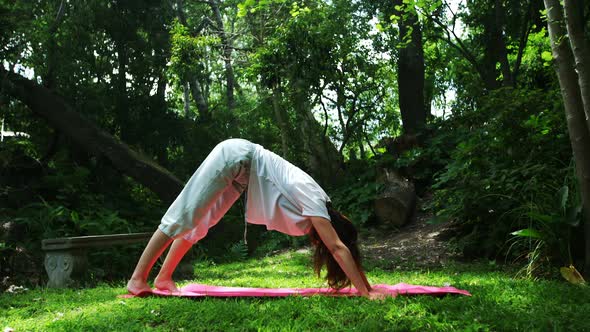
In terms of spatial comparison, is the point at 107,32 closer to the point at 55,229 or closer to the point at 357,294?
the point at 55,229

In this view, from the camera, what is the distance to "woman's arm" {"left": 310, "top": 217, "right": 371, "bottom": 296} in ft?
12.2

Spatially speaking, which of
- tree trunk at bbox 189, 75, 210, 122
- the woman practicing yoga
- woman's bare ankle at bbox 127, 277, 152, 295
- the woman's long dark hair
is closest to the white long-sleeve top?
the woman practicing yoga

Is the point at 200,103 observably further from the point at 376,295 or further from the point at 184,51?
the point at 376,295

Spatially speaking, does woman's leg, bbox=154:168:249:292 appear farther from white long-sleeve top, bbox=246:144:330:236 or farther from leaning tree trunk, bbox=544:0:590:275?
leaning tree trunk, bbox=544:0:590:275

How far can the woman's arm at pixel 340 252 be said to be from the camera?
146 inches

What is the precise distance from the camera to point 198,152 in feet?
42.4

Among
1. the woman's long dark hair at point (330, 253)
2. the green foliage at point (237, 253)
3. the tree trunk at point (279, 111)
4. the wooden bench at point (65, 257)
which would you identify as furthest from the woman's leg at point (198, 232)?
the tree trunk at point (279, 111)

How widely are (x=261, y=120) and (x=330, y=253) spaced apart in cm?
1032

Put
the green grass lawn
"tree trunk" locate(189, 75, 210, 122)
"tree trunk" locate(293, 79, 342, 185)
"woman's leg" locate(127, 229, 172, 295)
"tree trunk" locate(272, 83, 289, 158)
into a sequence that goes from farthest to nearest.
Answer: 1. "tree trunk" locate(189, 75, 210, 122)
2. "tree trunk" locate(293, 79, 342, 185)
3. "tree trunk" locate(272, 83, 289, 158)
4. "woman's leg" locate(127, 229, 172, 295)
5. the green grass lawn

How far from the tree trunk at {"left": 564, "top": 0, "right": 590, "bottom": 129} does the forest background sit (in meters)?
1.29

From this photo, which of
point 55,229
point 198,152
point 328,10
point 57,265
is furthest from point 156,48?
point 57,265

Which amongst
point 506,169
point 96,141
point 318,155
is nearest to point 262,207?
point 506,169

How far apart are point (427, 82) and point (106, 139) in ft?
37.8

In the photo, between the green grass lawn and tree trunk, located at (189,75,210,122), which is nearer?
the green grass lawn
